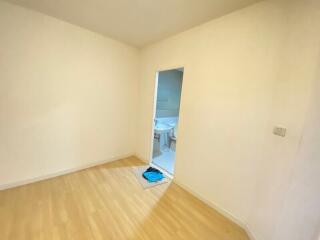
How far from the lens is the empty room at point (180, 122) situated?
129 centimetres

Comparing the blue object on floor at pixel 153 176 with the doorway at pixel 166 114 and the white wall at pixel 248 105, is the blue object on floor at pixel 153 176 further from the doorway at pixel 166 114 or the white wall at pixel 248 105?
the doorway at pixel 166 114

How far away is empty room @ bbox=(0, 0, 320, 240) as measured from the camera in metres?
1.29

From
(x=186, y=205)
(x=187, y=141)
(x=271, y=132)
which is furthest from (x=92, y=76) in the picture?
(x=271, y=132)

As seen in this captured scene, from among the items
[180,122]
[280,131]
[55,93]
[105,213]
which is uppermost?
[55,93]

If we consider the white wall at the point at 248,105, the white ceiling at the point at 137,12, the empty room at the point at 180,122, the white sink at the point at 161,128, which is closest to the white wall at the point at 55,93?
the empty room at the point at 180,122

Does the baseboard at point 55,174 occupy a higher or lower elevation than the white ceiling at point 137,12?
lower

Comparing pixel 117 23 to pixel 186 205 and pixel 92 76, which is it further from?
pixel 186 205

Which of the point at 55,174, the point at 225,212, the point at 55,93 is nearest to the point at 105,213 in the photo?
the point at 55,174

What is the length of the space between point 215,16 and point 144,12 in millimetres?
903

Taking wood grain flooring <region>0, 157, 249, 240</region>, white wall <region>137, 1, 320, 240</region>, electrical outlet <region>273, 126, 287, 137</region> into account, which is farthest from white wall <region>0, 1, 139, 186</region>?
electrical outlet <region>273, 126, 287, 137</region>

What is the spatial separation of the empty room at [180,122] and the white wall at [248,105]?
0.04 ft

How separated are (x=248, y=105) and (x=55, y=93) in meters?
2.72

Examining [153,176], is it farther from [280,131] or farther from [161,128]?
[280,131]

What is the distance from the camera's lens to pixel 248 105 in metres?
1.67
